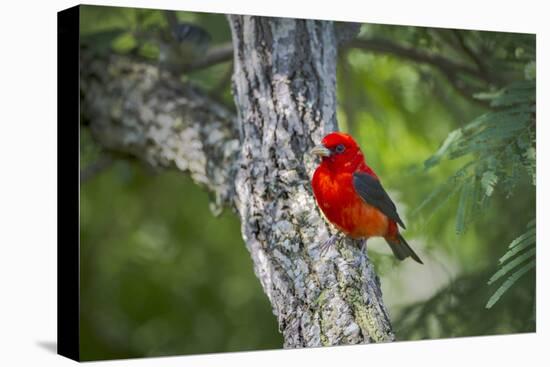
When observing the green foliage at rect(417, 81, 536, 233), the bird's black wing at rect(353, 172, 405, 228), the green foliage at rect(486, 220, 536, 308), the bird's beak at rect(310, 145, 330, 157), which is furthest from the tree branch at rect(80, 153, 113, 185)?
the green foliage at rect(486, 220, 536, 308)

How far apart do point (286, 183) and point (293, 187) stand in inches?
1.6

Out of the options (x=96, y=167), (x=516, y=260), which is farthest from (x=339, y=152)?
(x=516, y=260)

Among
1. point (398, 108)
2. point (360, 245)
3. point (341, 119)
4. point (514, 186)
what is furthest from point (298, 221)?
point (514, 186)

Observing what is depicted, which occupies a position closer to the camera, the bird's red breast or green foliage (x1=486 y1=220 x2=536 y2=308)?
the bird's red breast

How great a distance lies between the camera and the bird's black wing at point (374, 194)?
4270mm

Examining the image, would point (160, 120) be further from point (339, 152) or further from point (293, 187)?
point (339, 152)

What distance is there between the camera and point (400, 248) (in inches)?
179

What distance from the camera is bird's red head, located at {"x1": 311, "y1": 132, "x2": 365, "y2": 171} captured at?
4219 millimetres

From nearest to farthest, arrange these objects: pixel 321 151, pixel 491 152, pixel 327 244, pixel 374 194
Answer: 1. pixel 327 244
2. pixel 321 151
3. pixel 374 194
4. pixel 491 152

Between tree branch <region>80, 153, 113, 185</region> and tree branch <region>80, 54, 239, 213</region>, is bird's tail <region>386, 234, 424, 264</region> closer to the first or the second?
tree branch <region>80, 54, 239, 213</region>

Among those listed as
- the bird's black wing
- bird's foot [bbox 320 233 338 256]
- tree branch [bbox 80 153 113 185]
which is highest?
tree branch [bbox 80 153 113 185]

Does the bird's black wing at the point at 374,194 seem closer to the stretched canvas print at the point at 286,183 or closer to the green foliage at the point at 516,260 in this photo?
the stretched canvas print at the point at 286,183

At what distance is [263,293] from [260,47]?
128 cm

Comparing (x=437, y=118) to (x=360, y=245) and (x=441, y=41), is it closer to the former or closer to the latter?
(x=441, y=41)
